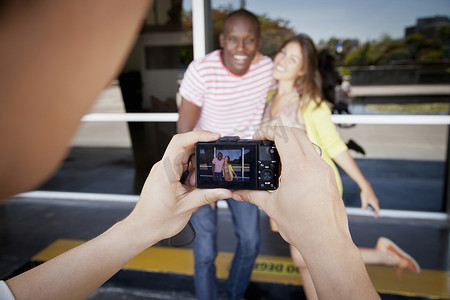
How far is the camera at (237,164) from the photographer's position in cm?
52

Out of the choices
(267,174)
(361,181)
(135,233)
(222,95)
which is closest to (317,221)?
(267,174)

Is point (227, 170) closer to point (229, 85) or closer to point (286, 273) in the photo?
point (229, 85)

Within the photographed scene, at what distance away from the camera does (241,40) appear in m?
1.25

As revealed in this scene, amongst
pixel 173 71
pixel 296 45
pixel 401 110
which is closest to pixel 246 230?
pixel 296 45

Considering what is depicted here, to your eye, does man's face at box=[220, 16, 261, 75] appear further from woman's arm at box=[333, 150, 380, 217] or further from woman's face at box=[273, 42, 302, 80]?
woman's arm at box=[333, 150, 380, 217]

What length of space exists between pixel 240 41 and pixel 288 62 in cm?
25

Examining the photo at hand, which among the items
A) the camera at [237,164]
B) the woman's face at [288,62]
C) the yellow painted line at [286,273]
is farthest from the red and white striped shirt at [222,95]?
the yellow painted line at [286,273]

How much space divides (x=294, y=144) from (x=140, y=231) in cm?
26

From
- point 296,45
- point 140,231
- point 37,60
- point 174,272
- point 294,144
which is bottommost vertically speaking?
point 174,272

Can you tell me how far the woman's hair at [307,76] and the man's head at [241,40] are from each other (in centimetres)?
21

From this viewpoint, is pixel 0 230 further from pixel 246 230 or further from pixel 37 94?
pixel 37 94

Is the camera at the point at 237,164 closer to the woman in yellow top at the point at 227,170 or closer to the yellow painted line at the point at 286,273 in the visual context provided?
the woman in yellow top at the point at 227,170

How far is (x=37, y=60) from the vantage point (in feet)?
0.88

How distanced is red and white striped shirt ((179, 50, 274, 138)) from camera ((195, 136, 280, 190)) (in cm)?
52
